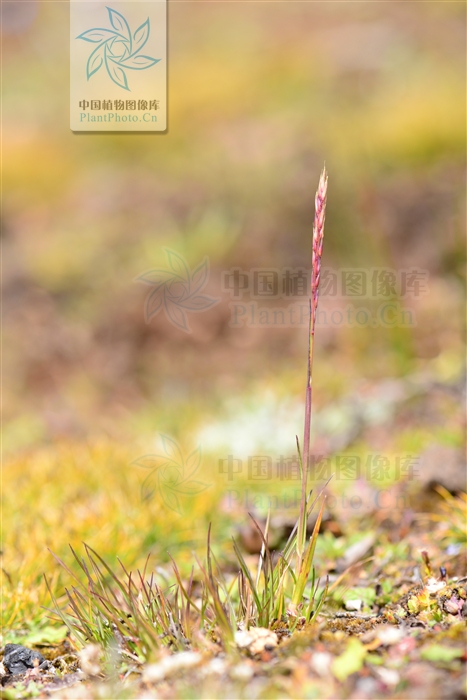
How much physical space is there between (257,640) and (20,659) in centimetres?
90

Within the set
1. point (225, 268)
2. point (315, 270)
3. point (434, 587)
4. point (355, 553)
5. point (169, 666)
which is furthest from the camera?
point (225, 268)

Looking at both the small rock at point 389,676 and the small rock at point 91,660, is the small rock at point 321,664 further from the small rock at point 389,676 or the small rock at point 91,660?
the small rock at point 91,660

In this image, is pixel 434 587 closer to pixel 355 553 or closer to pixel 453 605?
pixel 453 605

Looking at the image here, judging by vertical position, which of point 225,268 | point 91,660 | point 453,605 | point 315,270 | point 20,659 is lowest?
point 20,659

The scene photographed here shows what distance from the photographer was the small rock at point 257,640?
1.57 metres

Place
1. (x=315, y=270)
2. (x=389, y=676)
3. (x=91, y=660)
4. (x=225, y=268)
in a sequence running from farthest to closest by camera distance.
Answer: (x=225, y=268) < (x=91, y=660) < (x=315, y=270) < (x=389, y=676)

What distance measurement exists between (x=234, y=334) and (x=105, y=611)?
15.1 ft

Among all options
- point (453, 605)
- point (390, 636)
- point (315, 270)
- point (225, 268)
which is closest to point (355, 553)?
point (453, 605)

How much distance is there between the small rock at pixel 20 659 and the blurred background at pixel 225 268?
0.76 meters

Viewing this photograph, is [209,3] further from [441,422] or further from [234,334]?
[441,422]

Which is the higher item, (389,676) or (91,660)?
(389,676)

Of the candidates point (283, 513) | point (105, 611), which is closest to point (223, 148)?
point (283, 513)

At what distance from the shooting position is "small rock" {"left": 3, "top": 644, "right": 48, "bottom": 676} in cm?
195

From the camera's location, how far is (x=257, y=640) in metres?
1.59
